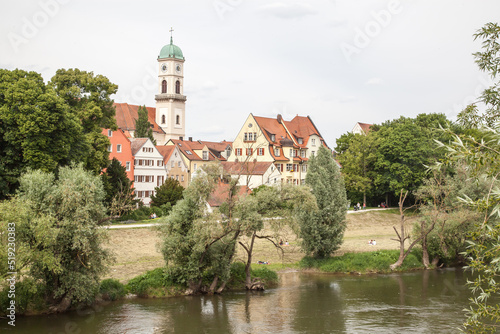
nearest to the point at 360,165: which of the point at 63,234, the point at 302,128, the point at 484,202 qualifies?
the point at 302,128

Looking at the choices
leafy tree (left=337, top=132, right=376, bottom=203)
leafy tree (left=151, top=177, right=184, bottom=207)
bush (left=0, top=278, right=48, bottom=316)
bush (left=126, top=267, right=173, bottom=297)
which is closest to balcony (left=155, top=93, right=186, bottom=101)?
leafy tree (left=337, top=132, right=376, bottom=203)

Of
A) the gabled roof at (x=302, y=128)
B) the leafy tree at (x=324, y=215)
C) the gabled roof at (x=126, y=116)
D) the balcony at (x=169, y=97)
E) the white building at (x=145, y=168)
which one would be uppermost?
the balcony at (x=169, y=97)

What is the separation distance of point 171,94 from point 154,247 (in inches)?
3064

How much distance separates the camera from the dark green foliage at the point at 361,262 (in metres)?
41.8

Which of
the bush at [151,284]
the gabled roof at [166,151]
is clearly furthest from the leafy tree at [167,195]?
the bush at [151,284]

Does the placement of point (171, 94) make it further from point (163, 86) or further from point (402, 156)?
point (402, 156)

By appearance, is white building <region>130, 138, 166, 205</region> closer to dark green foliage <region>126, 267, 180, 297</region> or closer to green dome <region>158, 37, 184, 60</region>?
dark green foliage <region>126, 267, 180, 297</region>

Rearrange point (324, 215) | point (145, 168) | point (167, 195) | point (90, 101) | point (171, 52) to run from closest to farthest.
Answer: point (324, 215) → point (90, 101) → point (167, 195) → point (145, 168) → point (171, 52)

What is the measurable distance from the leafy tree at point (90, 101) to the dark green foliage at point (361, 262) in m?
23.5

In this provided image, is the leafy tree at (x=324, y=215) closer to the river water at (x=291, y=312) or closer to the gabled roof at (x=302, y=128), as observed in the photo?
the river water at (x=291, y=312)

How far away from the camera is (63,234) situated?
26938 millimetres

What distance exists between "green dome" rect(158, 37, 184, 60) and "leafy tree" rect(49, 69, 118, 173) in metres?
69.7

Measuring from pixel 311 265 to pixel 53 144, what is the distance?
78.3 feet

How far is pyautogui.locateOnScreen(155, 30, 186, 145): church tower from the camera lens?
119m
